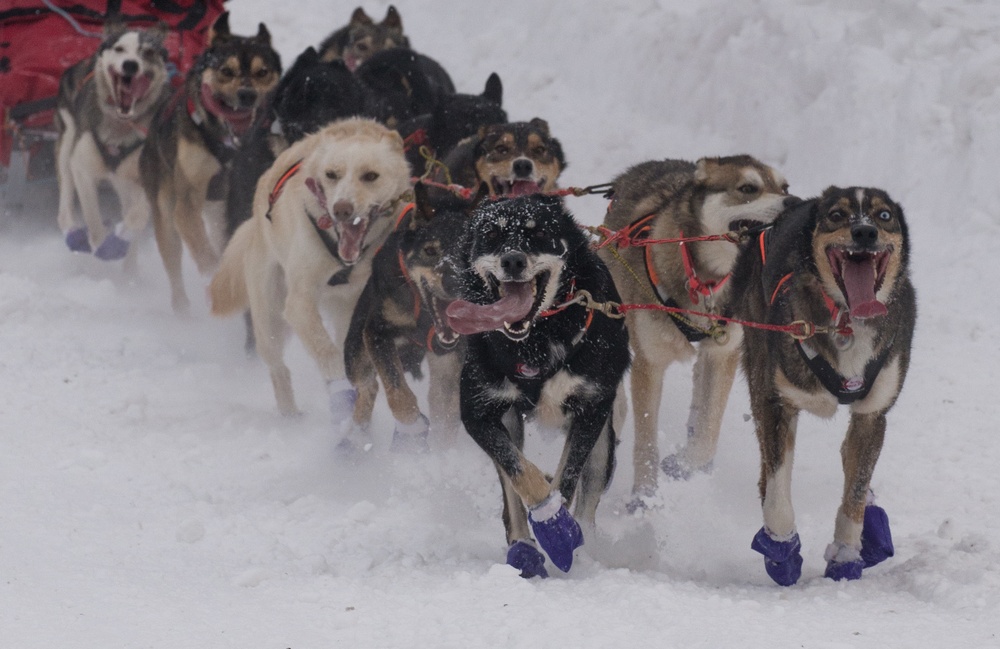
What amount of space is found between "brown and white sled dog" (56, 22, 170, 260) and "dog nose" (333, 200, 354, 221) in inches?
111

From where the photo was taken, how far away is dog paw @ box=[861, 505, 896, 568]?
3553 mm

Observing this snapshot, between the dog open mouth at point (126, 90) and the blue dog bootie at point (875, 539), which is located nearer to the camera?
the blue dog bootie at point (875, 539)

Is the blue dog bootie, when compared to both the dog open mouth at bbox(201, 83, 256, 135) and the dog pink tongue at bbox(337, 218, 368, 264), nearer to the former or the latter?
the dog pink tongue at bbox(337, 218, 368, 264)

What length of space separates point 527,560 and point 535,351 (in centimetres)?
55

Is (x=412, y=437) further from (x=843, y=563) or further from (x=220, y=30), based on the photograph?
(x=220, y=30)

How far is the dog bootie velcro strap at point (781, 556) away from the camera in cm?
351

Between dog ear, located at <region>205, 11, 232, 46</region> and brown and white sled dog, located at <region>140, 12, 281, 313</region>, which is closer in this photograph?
brown and white sled dog, located at <region>140, 12, 281, 313</region>

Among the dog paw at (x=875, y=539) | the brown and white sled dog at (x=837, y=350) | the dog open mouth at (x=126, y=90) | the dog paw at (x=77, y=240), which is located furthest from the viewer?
the dog paw at (x=77, y=240)

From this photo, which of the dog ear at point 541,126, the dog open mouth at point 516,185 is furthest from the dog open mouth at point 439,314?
the dog ear at point 541,126

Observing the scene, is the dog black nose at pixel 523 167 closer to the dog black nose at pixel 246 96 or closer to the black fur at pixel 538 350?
the black fur at pixel 538 350

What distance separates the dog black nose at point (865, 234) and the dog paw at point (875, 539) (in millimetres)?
805

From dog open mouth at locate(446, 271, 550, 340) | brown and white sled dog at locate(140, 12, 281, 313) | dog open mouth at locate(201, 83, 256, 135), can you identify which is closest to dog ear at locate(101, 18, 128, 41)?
brown and white sled dog at locate(140, 12, 281, 313)

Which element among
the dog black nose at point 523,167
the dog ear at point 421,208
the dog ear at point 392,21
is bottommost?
the dog ear at point 421,208

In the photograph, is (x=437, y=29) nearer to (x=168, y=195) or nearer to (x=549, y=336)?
(x=168, y=195)
